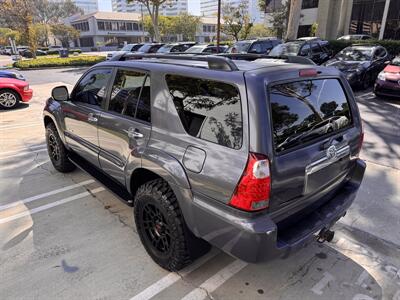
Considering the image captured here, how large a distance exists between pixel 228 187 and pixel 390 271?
1767mm

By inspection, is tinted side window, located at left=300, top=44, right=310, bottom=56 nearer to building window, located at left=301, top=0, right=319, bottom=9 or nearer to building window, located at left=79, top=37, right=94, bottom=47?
building window, located at left=301, top=0, right=319, bottom=9

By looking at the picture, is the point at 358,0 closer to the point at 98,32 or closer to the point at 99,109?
the point at 99,109

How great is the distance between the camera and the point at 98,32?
7044cm

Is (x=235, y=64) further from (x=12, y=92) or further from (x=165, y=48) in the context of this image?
(x=165, y=48)

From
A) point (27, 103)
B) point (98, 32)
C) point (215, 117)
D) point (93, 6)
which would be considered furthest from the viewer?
point (93, 6)

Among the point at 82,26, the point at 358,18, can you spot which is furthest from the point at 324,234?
the point at 82,26

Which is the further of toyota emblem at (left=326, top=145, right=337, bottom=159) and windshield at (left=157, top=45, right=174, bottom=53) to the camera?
windshield at (left=157, top=45, right=174, bottom=53)

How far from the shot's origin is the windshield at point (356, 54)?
35.8 ft

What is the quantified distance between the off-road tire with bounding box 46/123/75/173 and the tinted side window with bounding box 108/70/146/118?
1665 mm

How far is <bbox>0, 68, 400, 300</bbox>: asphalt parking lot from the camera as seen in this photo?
2.46m

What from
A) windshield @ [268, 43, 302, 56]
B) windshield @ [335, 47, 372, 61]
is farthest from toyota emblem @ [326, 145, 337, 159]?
windshield @ [268, 43, 302, 56]

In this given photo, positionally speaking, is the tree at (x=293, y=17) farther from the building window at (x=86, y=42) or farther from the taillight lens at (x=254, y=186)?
the building window at (x=86, y=42)

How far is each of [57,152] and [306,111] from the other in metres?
3.63

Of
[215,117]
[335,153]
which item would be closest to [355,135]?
[335,153]
